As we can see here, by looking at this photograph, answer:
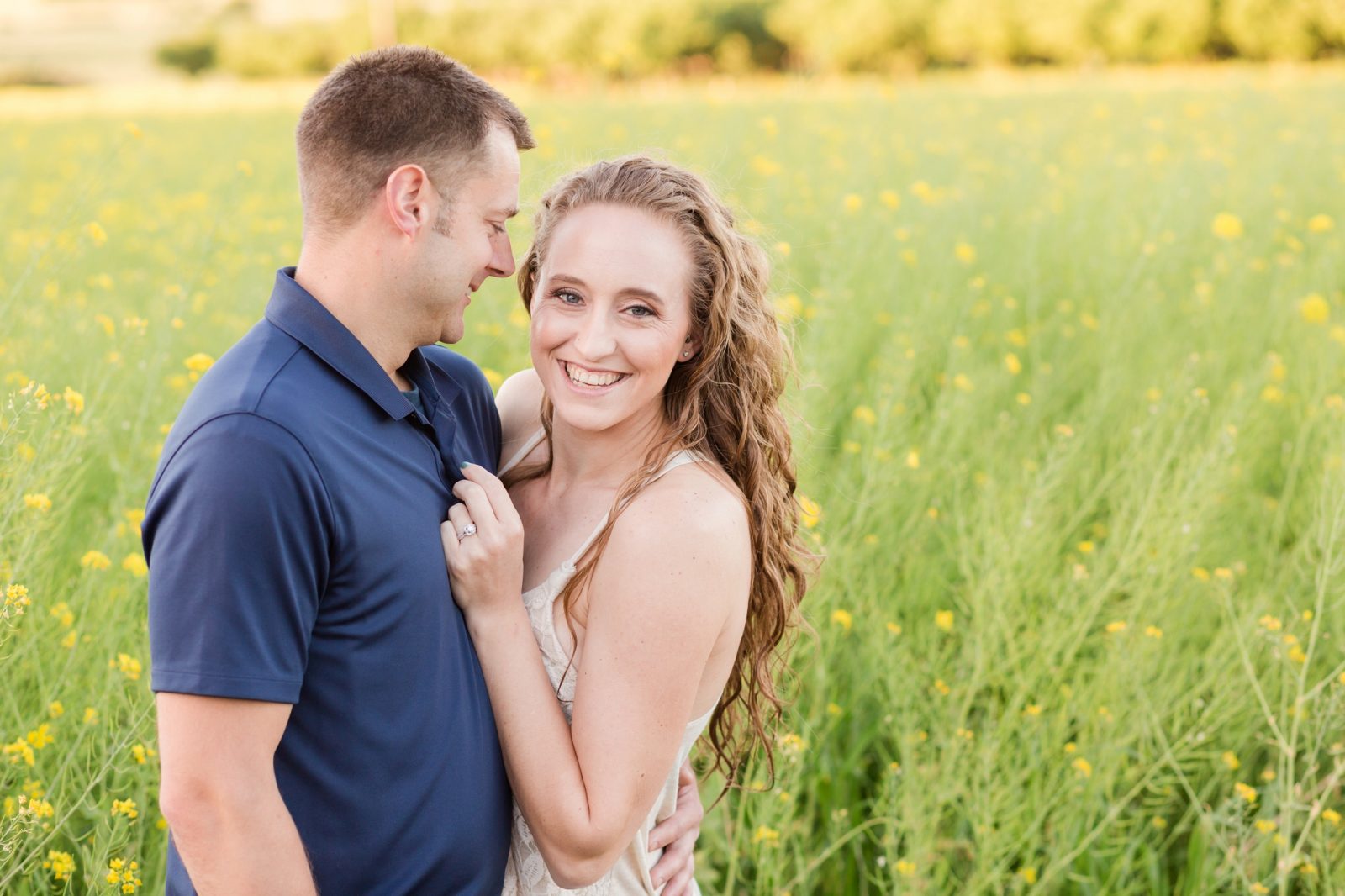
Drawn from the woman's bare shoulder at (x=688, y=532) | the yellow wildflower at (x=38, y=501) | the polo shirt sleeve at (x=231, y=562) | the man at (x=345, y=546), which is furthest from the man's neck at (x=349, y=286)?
the yellow wildflower at (x=38, y=501)

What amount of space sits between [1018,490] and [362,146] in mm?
2387

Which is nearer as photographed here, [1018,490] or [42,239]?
[1018,490]

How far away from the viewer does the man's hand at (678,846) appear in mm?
2057

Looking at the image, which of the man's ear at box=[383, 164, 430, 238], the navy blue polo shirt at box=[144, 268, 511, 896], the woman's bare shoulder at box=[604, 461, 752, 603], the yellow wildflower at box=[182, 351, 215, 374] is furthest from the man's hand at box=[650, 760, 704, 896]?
the yellow wildflower at box=[182, 351, 215, 374]

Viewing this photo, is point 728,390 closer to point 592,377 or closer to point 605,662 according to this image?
point 592,377

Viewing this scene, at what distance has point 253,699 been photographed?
1335 mm

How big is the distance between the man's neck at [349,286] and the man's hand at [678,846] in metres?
0.99

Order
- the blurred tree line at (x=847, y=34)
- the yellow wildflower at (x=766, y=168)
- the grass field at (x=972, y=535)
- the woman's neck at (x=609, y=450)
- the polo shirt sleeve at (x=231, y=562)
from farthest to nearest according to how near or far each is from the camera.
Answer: the blurred tree line at (x=847, y=34), the yellow wildflower at (x=766, y=168), the grass field at (x=972, y=535), the woman's neck at (x=609, y=450), the polo shirt sleeve at (x=231, y=562)

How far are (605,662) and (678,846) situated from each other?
52cm

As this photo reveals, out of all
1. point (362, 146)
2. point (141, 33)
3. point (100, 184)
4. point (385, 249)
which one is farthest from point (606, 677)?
point (141, 33)

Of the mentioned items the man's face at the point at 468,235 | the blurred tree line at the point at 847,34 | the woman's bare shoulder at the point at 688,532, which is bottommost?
the blurred tree line at the point at 847,34

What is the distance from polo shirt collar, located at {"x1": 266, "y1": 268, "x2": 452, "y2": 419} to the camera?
1.59 m

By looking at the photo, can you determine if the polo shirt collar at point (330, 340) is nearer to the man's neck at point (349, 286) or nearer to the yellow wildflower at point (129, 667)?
the man's neck at point (349, 286)

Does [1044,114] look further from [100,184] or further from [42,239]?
[100,184]
